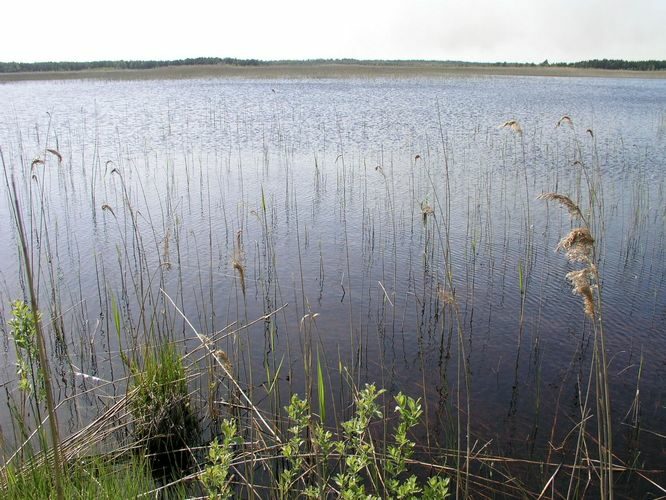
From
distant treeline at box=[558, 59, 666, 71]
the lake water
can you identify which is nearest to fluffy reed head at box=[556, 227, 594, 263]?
the lake water

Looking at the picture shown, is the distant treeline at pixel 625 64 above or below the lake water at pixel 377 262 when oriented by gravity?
above

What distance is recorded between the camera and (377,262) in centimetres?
722

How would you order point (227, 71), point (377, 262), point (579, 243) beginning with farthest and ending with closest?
point (227, 71)
point (377, 262)
point (579, 243)

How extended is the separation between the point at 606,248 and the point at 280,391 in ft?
16.8

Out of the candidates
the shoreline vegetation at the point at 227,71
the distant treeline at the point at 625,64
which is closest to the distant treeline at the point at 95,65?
the shoreline vegetation at the point at 227,71

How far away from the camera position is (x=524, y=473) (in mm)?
3760

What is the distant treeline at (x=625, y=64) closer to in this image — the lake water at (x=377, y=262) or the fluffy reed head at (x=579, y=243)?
the lake water at (x=377, y=262)

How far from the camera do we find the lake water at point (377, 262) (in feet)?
15.6

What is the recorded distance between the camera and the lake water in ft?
15.6

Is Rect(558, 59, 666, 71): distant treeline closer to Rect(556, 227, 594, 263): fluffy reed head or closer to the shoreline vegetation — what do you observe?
the shoreline vegetation

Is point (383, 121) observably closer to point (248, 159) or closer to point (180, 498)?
point (248, 159)

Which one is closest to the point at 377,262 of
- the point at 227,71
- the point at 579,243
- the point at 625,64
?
the point at 579,243

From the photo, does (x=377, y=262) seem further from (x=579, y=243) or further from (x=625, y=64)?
(x=625, y=64)

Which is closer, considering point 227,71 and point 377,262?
point 377,262
